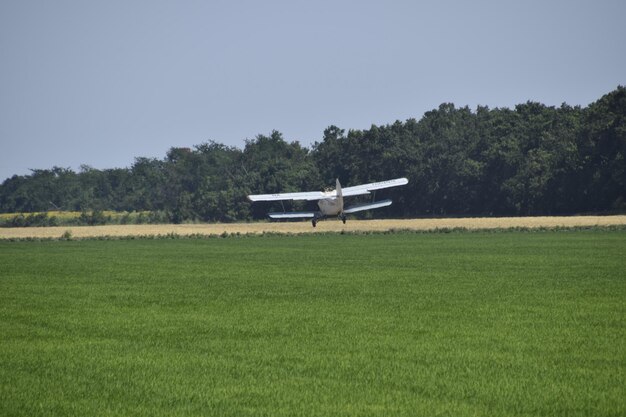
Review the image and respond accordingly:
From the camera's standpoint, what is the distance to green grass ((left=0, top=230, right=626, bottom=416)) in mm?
12719

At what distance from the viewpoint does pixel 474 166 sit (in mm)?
112750

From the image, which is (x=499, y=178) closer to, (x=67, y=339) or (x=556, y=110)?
(x=556, y=110)

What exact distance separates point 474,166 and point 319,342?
97.1 metres

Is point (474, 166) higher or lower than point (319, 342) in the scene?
higher

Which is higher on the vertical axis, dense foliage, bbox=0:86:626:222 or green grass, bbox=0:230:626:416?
dense foliage, bbox=0:86:626:222

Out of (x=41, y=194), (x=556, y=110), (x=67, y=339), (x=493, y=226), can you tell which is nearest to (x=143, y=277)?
(x=67, y=339)

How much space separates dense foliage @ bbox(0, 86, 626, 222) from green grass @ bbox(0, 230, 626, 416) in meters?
65.3

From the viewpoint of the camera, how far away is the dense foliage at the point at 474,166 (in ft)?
323

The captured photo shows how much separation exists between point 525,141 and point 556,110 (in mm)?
8253

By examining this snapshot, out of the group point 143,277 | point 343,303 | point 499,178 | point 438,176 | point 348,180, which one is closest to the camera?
point 343,303

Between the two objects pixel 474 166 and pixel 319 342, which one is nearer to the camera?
pixel 319 342

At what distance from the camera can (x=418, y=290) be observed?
26.8 metres

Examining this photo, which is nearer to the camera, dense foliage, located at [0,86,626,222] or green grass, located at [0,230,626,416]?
green grass, located at [0,230,626,416]

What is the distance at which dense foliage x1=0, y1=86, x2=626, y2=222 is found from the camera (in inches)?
3871
